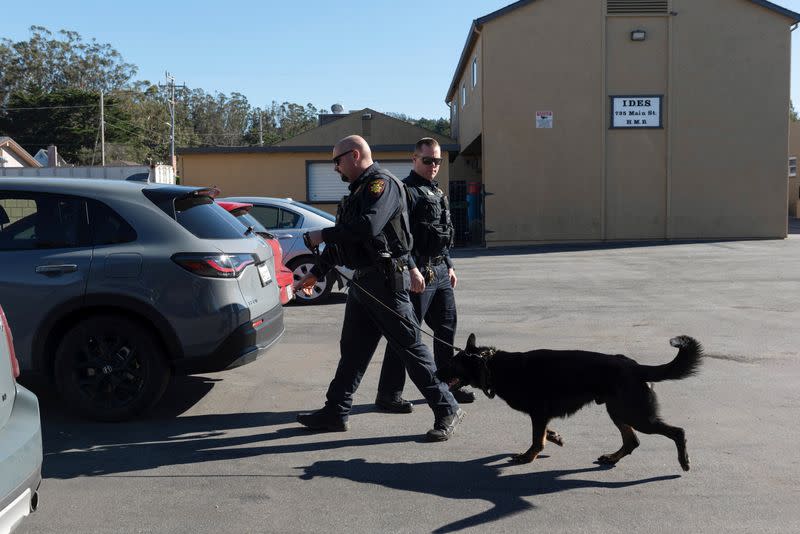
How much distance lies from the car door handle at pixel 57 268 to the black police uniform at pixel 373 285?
5.35 ft

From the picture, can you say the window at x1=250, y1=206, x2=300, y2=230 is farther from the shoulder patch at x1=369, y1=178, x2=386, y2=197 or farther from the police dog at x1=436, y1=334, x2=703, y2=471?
the police dog at x1=436, y1=334, x2=703, y2=471

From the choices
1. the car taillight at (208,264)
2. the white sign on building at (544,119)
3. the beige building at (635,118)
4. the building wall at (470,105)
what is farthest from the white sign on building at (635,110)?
the car taillight at (208,264)

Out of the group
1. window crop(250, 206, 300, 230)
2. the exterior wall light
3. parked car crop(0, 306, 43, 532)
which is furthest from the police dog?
the exterior wall light

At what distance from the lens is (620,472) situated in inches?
180

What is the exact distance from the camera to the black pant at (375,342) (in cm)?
514

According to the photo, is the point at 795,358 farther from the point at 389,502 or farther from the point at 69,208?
the point at 69,208

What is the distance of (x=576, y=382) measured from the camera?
451 centimetres

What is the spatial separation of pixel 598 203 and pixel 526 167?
2.35m

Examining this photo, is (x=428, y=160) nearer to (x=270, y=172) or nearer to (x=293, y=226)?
(x=293, y=226)

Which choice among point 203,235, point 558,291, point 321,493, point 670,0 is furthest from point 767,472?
point 670,0

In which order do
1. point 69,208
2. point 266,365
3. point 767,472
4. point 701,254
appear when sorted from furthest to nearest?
point 701,254 → point 266,365 → point 69,208 → point 767,472

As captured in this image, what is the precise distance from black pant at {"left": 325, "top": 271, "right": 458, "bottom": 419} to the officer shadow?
1.87 ft

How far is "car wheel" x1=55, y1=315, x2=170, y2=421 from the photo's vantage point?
17.5 ft

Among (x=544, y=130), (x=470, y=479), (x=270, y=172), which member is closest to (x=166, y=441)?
(x=470, y=479)
